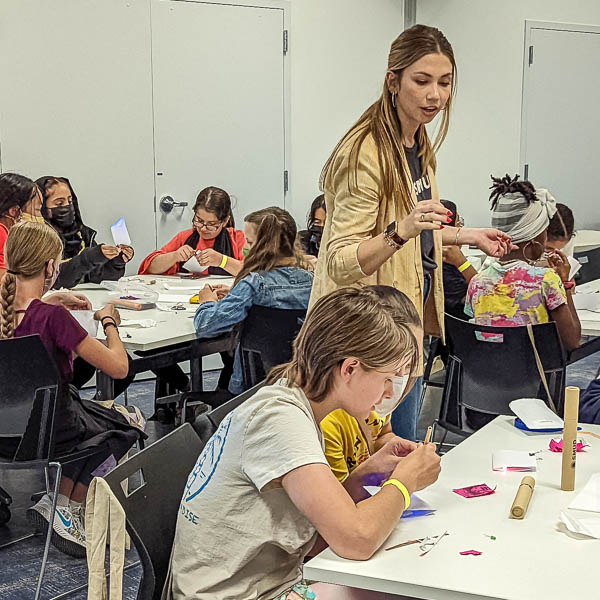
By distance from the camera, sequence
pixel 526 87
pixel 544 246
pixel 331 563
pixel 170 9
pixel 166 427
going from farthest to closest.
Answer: pixel 526 87, pixel 170 9, pixel 166 427, pixel 544 246, pixel 331 563

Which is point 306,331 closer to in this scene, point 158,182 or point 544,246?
point 544,246

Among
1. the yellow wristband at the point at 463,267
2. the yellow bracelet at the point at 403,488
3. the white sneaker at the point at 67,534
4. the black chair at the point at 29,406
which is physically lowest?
the white sneaker at the point at 67,534

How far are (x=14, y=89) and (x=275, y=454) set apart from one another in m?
4.36

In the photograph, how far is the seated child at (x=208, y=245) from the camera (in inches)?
204

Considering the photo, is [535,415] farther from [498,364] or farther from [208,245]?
[208,245]

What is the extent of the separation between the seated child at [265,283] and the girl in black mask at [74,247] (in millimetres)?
1120

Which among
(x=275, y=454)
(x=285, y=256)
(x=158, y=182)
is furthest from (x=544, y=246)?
(x=158, y=182)

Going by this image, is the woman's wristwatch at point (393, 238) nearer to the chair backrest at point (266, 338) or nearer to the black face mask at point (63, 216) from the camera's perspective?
the chair backrest at point (266, 338)

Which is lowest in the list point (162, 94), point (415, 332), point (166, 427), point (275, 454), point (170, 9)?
point (166, 427)

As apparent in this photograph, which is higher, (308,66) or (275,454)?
(308,66)

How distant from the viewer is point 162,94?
19.6 feet

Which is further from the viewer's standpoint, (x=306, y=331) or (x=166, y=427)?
(x=166, y=427)

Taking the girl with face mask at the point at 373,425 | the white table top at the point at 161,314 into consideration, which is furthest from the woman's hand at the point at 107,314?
the girl with face mask at the point at 373,425

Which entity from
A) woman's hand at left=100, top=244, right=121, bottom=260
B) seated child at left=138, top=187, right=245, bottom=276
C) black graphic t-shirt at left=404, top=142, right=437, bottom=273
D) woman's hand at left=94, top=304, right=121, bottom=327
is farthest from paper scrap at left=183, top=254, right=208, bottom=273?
black graphic t-shirt at left=404, top=142, right=437, bottom=273
